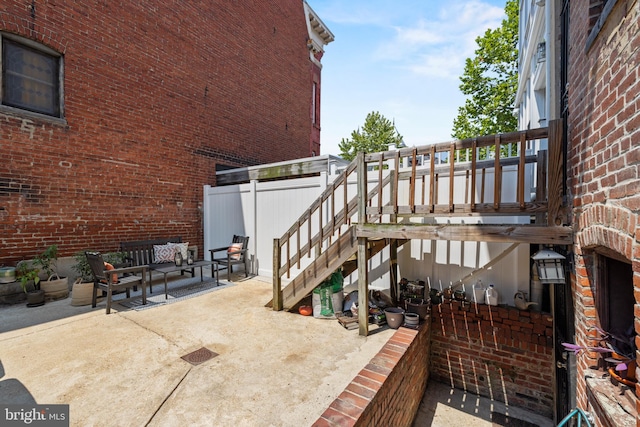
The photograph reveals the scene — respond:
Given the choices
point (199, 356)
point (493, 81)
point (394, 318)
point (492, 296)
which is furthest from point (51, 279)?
point (493, 81)

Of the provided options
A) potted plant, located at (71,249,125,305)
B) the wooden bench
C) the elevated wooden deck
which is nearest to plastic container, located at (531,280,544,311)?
the elevated wooden deck

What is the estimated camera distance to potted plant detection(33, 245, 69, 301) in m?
4.86

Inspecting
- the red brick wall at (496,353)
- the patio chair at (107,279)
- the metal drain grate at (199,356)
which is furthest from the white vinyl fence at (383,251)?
the metal drain grate at (199,356)

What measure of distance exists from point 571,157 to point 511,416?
3.27 m

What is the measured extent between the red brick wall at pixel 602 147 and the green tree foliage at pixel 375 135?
896 inches

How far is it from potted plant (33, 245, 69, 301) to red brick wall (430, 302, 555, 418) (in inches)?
252

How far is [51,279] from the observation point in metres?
5.01

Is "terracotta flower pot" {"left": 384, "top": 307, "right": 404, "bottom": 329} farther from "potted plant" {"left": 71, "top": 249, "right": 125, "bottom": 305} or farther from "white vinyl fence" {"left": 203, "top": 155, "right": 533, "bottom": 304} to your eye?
"potted plant" {"left": 71, "top": 249, "right": 125, "bottom": 305}

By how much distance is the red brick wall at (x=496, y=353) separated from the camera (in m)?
3.52

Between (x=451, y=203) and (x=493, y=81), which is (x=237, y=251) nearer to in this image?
(x=451, y=203)

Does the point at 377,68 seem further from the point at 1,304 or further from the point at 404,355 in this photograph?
the point at 1,304

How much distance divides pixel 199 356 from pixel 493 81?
14.8 metres

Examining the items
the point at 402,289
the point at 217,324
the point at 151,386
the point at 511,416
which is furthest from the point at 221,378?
the point at 511,416

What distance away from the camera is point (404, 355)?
2988 mm
